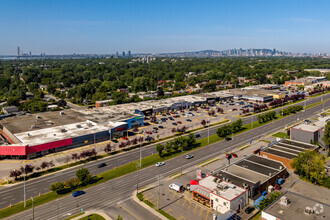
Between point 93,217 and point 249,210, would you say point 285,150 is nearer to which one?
point 249,210

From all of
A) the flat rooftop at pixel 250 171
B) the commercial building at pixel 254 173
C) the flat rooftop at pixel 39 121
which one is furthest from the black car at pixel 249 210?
the flat rooftop at pixel 39 121

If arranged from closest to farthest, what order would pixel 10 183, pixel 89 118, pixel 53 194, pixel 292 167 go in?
pixel 53 194, pixel 10 183, pixel 292 167, pixel 89 118

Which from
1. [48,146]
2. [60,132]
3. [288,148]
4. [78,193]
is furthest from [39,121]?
[288,148]

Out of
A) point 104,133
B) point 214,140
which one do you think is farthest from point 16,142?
point 214,140

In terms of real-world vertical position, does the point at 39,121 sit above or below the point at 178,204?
above

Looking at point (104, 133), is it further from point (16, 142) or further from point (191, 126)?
point (191, 126)

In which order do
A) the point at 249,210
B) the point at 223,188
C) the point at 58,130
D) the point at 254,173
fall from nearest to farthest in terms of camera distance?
the point at 249,210
the point at 223,188
the point at 254,173
the point at 58,130

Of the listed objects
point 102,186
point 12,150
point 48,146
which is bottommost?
point 102,186
